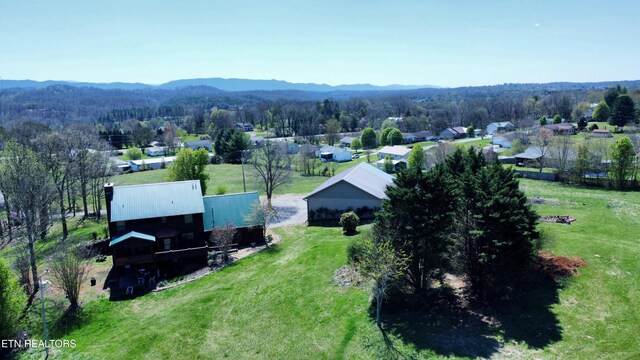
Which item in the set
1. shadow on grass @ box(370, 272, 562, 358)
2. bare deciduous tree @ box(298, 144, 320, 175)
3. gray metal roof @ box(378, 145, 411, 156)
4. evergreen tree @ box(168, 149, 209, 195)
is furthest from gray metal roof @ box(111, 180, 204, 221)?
gray metal roof @ box(378, 145, 411, 156)

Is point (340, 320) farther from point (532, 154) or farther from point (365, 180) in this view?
point (532, 154)

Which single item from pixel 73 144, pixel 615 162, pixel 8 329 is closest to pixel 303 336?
pixel 8 329

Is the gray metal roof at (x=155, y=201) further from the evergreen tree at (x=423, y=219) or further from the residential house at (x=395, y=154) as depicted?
the residential house at (x=395, y=154)

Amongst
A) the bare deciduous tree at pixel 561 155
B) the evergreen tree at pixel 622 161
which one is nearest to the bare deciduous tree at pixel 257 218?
the evergreen tree at pixel 622 161

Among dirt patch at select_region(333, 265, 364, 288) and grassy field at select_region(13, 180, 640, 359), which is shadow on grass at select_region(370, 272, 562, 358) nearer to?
grassy field at select_region(13, 180, 640, 359)

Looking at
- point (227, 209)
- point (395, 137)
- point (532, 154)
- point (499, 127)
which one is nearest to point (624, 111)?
point (499, 127)

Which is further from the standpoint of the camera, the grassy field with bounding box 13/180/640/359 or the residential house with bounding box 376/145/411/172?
the residential house with bounding box 376/145/411/172
